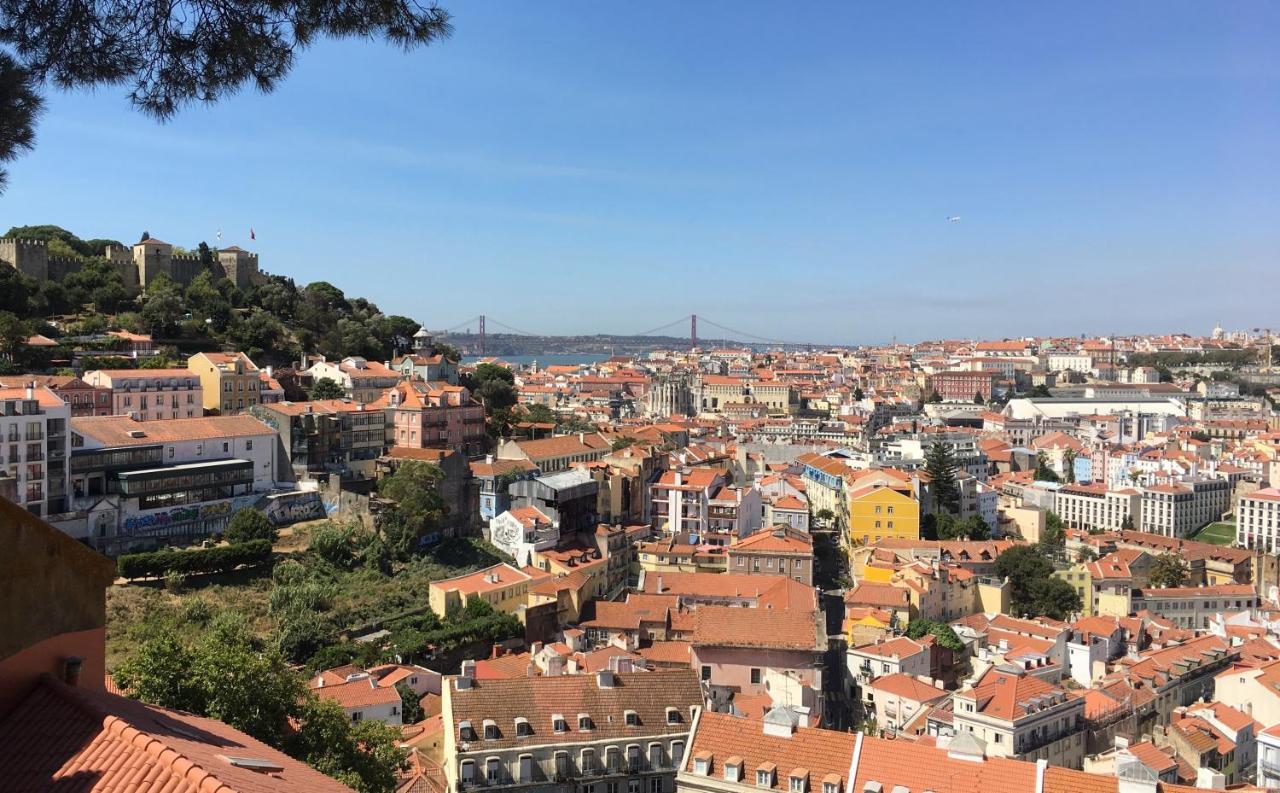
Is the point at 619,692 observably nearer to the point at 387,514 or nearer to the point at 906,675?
the point at 906,675

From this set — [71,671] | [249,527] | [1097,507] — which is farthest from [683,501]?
[71,671]

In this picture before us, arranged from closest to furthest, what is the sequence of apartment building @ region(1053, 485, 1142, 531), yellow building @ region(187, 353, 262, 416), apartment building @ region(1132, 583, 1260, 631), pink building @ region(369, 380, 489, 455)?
1. yellow building @ region(187, 353, 262, 416)
2. pink building @ region(369, 380, 489, 455)
3. apartment building @ region(1132, 583, 1260, 631)
4. apartment building @ region(1053, 485, 1142, 531)

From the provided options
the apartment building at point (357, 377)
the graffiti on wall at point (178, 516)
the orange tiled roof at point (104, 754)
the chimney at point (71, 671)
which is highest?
the apartment building at point (357, 377)

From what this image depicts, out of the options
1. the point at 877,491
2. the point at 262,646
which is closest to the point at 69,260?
the point at 262,646

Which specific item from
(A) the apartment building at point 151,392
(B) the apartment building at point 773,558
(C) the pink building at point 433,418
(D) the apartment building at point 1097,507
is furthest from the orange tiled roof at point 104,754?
(D) the apartment building at point 1097,507

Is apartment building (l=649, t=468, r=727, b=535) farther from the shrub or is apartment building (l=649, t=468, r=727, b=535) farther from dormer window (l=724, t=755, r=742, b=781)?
dormer window (l=724, t=755, r=742, b=781)

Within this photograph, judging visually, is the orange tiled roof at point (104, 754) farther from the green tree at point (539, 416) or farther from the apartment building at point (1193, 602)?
the green tree at point (539, 416)

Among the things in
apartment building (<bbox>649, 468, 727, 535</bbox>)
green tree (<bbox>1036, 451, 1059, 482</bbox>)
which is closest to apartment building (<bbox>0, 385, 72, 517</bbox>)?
apartment building (<bbox>649, 468, 727, 535</bbox>)
